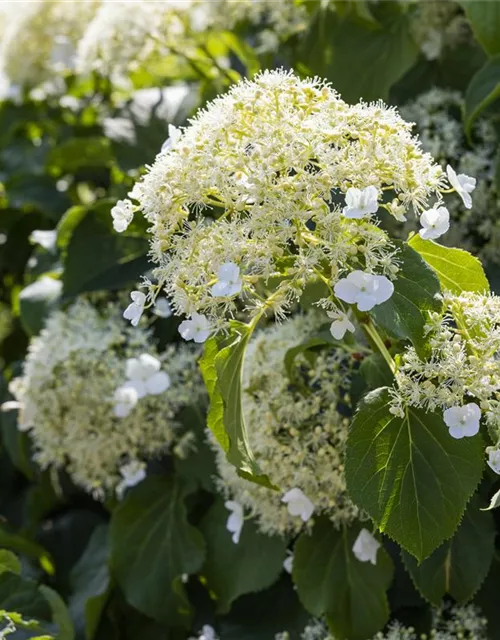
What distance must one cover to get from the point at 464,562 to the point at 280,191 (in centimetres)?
52

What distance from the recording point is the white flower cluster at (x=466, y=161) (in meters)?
1.35

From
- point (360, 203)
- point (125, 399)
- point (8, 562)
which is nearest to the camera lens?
point (360, 203)

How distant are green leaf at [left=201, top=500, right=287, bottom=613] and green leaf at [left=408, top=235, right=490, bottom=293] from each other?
47cm

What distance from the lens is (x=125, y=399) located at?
1346 millimetres

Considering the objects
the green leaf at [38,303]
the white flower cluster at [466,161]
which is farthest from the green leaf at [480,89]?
the green leaf at [38,303]

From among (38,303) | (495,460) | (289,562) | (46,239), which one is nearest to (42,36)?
(46,239)

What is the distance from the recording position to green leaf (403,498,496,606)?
113cm

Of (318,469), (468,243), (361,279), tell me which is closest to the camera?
(361,279)

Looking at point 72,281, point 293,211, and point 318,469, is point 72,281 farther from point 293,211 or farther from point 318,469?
point 293,211

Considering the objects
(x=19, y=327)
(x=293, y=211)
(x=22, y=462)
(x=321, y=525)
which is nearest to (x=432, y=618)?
(x=321, y=525)

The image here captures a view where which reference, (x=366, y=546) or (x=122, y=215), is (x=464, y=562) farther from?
(x=122, y=215)

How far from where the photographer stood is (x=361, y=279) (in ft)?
2.78

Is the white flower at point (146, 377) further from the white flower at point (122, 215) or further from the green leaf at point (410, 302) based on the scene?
the green leaf at point (410, 302)

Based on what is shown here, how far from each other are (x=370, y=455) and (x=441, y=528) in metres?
0.09
